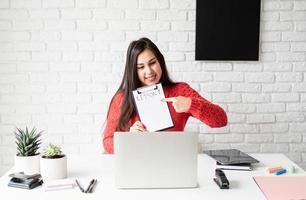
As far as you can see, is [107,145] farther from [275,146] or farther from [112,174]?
[275,146]

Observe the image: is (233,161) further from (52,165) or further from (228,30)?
(228,30)

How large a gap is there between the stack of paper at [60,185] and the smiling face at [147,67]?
0.84 metres

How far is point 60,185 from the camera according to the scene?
4.62 ft

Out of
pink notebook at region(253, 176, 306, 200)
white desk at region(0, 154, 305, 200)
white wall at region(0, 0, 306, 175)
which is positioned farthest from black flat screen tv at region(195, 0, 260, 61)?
pink notebook at region(253, 176, 306, 200)

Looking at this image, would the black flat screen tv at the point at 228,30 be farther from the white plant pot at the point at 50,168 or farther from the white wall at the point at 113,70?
the white plant pot at the point at 50,168

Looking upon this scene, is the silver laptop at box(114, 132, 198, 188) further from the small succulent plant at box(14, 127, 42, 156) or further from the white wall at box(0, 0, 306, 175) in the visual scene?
the white wall at box(0, 0, 306, 175)

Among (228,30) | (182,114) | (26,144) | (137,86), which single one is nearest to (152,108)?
(137,86)

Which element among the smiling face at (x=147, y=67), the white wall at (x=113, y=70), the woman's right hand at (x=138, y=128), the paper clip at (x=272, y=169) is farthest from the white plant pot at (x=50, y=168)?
the white wall at (x=113, y=70)

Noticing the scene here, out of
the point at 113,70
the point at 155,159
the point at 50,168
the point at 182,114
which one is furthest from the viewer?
the point at 113,70

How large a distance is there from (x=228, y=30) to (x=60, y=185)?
1.81 metres

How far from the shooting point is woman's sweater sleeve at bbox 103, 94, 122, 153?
2092 mm

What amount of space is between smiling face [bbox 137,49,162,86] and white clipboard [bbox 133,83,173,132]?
26 cm

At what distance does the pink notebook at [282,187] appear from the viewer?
1.31 m

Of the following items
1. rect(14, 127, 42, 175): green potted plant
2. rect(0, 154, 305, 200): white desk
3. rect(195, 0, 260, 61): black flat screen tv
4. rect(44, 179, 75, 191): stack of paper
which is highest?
rect(195, 0, 260, 61): black flat screen tv
